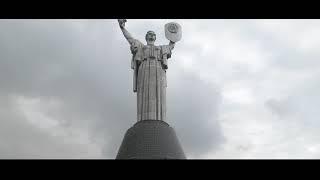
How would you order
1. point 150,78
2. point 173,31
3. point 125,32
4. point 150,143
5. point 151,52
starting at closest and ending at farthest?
point 150,143 < point 150,78 < point 151,52 < point 125,32 < point 173,31

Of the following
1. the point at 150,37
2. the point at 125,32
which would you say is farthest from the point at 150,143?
the point at 125,32

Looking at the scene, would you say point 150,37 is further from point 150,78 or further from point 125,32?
point 150,78

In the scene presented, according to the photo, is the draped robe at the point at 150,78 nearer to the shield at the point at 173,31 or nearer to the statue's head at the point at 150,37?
the statue's head at the point at 150,37

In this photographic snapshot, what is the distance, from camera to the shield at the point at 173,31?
26.7 m

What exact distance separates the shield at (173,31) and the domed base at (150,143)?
537 centimetres

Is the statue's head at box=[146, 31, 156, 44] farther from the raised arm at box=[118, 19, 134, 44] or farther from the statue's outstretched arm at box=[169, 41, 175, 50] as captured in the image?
the statue's outstretched arm at box=[169, 41, 175, 50]

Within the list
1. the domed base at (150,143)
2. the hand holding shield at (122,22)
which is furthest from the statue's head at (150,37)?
the domed base at (150,143)

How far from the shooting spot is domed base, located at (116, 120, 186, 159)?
70.5 feet

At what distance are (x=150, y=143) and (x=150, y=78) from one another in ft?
14.2

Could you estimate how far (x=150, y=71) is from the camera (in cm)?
2522

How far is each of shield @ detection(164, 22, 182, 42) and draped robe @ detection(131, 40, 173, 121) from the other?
23.2 inches
